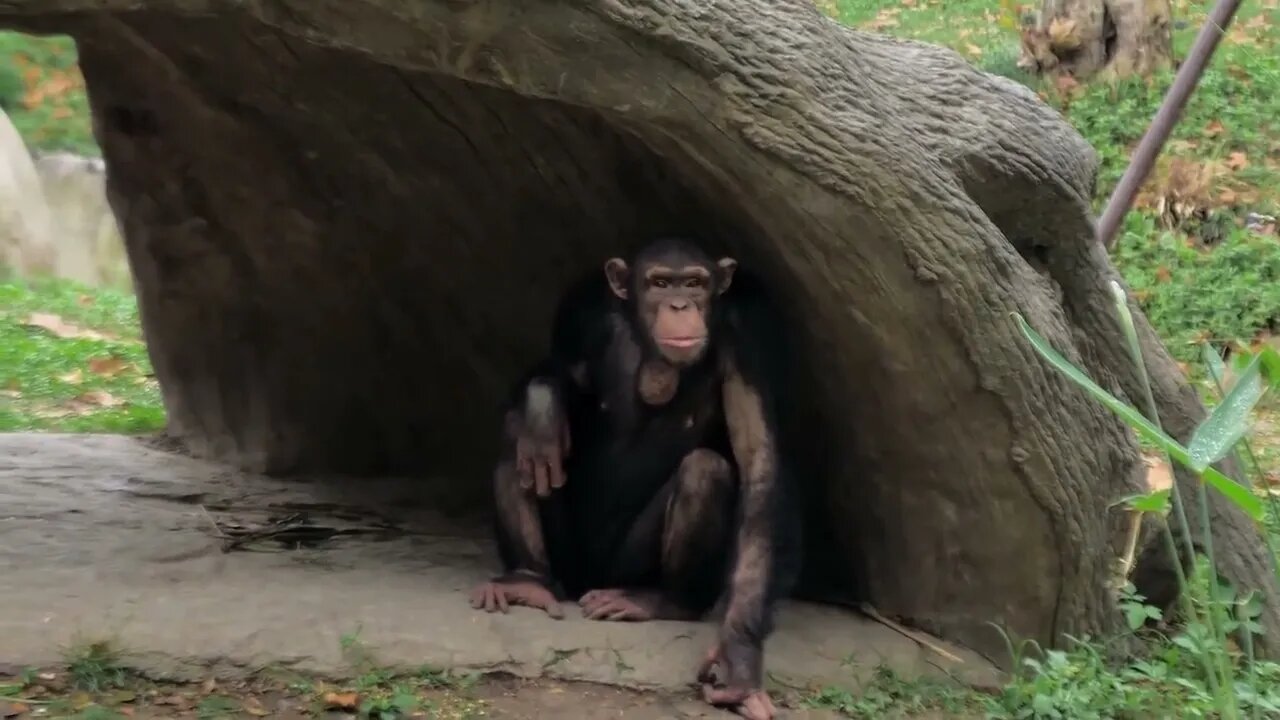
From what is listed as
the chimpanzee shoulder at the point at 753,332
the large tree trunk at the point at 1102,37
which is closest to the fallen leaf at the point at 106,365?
the chimpanzee shoulder at the point at 753,332

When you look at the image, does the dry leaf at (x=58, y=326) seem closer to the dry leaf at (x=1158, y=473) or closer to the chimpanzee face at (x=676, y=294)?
the chimpanzee face at (x=676, y=294)

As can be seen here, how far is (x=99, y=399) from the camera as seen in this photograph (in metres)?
7.14

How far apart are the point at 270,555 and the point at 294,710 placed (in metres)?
1.29

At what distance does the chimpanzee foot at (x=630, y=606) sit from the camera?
4.17 m

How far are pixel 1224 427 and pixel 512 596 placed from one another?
2489 millimetres

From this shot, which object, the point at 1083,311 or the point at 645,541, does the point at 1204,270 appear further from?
the point at 645,541

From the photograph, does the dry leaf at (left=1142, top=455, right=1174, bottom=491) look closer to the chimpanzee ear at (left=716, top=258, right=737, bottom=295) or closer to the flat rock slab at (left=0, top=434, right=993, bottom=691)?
the flat rock slab at (left=0, top=434, right=993, bottom=691)

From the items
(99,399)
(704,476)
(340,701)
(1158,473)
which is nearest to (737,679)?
(704,476)

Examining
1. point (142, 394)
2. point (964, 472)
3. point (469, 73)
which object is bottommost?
point (142, 394)

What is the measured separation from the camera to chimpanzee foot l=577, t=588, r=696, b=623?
417 centimetres

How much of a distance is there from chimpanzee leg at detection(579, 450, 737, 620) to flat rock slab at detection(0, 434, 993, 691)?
0.11 metres

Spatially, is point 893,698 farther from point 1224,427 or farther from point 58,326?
point 58,326

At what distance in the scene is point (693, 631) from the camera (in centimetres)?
414

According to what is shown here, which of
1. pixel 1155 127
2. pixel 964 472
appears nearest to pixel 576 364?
pixel 964 472
